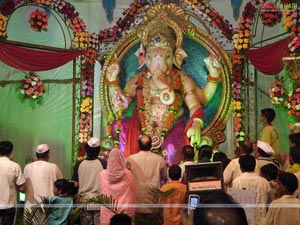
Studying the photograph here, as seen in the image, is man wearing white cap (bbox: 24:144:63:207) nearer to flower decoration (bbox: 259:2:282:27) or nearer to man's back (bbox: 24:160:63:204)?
man's back (bbox: 24:160:63:204)

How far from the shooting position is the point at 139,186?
7285 millimetres

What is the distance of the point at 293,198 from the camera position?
231 inches

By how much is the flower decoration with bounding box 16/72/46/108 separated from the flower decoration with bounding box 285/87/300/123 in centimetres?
409

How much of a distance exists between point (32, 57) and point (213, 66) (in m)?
3.02

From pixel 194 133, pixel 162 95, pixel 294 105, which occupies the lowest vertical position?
pixel 194 133

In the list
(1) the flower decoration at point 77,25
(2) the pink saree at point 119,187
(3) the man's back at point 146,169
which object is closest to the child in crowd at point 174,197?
(2) the pink saree at point 119,187

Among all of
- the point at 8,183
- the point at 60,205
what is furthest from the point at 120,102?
the point at 60,205

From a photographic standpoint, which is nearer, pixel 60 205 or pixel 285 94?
pixel 60 205

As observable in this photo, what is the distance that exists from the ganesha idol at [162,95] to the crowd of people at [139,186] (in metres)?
3.31

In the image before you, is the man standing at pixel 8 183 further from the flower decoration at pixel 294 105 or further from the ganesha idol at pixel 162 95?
the flower decoration at pixel 294 105

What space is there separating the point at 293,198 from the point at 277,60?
5095 millimetres

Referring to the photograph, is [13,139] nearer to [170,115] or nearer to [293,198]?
[170,115]

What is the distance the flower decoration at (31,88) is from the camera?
36.9 ft

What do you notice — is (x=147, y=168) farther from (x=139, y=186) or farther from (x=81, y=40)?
(x=81, y=40)
